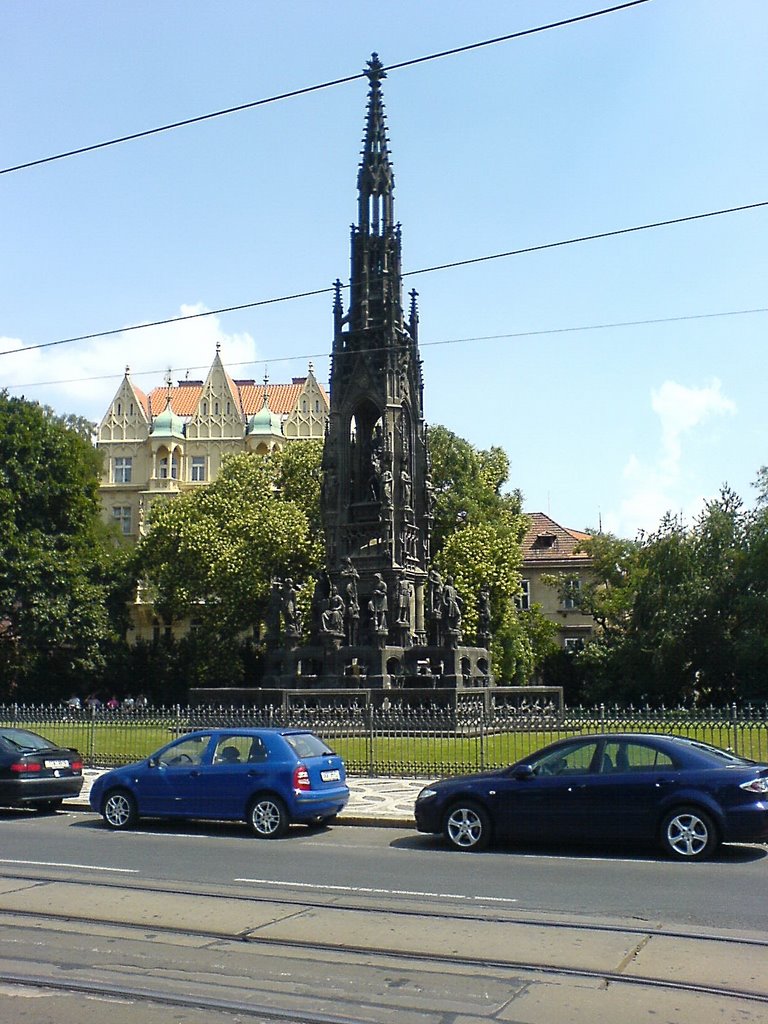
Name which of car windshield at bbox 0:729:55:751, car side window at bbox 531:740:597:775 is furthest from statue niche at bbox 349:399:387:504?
car side window at bbox 531:740:597:775

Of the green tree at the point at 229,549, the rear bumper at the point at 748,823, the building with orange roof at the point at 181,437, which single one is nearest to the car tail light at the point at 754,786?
the rear bumper at the point at 748,823

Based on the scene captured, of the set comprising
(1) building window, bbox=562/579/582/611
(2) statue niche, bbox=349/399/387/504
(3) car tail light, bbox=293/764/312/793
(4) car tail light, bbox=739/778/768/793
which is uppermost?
(2) statue niche, bbox=349/399/387/504

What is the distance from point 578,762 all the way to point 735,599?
106 feet

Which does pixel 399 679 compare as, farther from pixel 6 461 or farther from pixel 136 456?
pixel 136 456

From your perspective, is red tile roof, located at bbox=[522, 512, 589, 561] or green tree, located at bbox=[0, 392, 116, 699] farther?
red tile roof, located at bbox=[522, 512, 589, 561]

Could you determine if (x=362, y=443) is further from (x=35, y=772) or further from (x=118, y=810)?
(x=118, y=810)

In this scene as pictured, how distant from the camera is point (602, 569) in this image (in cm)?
5684

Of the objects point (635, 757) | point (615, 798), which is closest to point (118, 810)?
point (615, 798)

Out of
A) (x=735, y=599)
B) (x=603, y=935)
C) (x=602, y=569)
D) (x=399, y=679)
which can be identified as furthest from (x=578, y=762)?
(x=602, y=569)

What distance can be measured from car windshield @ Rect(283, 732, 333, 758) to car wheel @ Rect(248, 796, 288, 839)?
2.17ft

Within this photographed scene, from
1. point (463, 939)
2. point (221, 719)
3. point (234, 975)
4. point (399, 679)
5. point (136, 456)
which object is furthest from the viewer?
point (136, 456)

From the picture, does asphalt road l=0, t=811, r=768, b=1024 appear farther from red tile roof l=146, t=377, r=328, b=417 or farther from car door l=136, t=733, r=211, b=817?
red tile roof l=146, t=377, r=328, b=417

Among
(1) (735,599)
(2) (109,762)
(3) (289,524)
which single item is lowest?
(2) (109,762)

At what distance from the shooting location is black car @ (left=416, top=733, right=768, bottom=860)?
37.6 feet
